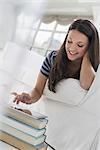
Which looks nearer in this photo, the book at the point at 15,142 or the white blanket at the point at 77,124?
the book at the point at 15,142

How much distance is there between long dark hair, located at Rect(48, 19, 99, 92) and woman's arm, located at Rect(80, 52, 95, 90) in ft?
0.06

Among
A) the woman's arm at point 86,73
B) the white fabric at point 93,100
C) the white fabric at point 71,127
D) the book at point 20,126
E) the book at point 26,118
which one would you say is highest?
the woman's arm at point 86,73

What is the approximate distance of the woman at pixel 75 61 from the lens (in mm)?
617

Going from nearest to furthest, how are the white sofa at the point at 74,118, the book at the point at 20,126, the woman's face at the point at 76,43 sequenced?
the book at the point at 20,126 → the woman's face at the point at 76,43 → the white sofa at the point at 74,118

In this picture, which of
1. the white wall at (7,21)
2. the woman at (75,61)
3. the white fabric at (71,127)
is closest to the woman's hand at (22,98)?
the woman at (75,61)

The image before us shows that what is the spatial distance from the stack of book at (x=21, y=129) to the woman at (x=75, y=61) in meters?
0.09

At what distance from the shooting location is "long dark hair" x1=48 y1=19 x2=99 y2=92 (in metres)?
0.65

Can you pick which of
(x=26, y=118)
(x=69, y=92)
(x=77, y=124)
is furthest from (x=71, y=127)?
(x=26, y=118)

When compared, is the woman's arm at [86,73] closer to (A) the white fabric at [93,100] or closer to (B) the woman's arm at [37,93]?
(A) the white fabric at [93,100]

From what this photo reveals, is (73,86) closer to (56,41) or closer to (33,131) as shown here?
(33,131)

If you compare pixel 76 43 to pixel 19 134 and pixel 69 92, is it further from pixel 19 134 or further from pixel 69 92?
pixel 19 134

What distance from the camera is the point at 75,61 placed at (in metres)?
0.71

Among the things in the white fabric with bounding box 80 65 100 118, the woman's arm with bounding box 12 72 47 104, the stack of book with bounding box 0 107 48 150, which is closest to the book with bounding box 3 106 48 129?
the stack of book with bounding box 0 107 48 150

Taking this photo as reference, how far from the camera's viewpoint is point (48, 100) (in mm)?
755
